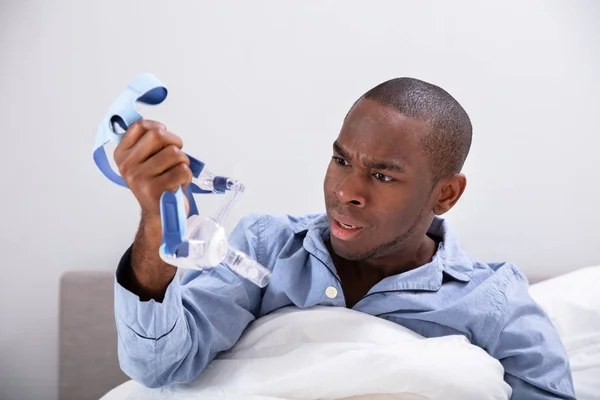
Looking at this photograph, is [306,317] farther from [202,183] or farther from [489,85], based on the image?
[489,85]

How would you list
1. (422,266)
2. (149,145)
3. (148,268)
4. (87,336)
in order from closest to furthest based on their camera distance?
(149,145), (148,268), (422,266), (87,336)

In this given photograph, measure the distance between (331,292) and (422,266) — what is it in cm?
18

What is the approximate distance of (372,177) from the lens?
1.23 meters

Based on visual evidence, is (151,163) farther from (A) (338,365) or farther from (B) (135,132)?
(A) (338,365)

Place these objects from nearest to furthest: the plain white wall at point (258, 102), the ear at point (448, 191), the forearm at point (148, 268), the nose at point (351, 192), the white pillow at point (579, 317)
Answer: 1. the forearm at point (148, 268)
2. the nose at point (351, 192)
3. the ear at point (448, 191)
4. the white pillow at point (579, 317)
5. the plain white wall at point (258, 102)

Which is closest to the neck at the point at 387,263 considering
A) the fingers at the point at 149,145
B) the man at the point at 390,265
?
the man at the point at 390,265

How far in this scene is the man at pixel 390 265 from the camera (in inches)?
47.6

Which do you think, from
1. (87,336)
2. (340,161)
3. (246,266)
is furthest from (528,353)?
(87,336)

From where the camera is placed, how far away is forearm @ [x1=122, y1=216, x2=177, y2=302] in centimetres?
90

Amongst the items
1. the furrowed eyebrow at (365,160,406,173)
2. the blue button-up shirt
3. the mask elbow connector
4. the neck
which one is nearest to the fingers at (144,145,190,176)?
the mask elbow connector

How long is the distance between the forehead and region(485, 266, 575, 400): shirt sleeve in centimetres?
31

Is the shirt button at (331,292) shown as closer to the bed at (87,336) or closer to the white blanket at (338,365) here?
the white blanket at (338,365)

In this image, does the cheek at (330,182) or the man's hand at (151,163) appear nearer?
the man's hand at (151,163)

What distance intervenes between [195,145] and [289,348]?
0.84 m
